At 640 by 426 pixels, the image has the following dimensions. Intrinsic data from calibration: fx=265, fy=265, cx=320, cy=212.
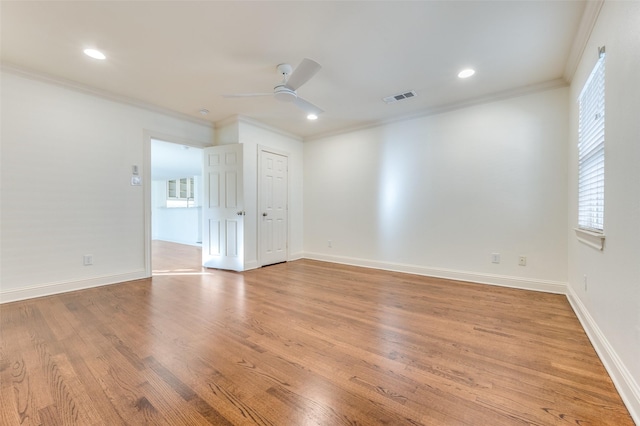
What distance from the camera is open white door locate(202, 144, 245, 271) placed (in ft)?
14.2

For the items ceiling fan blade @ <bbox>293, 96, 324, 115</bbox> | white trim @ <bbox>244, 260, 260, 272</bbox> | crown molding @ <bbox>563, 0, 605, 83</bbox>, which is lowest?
white trim @ <bbox>244, 260, 260, 272</bbox>

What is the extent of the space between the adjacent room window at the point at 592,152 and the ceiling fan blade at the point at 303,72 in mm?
2117

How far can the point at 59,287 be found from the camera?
3.14 meters

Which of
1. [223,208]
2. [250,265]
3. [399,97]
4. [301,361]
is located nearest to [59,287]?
[223,208]

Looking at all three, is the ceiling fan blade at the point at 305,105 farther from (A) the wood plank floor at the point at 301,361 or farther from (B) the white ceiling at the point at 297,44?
(A) the wood plank floor at the point at 301,361

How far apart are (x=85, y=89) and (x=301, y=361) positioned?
4.06 meters

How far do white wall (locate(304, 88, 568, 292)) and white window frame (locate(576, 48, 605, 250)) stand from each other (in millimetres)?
688

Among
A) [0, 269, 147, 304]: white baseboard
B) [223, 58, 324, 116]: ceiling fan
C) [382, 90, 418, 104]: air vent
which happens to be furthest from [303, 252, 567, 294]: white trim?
[0, 269, 147, 304]: white baseboard

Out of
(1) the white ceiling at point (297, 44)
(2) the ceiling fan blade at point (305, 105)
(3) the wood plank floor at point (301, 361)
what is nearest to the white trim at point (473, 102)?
(1) the white ceiling at point (297, 44)

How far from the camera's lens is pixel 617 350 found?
61.4 inches

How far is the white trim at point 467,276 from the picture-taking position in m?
3.18

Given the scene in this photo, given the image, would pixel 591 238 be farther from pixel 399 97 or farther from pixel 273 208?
pixel 273 208

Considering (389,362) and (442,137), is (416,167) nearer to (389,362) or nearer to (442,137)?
(442,137)

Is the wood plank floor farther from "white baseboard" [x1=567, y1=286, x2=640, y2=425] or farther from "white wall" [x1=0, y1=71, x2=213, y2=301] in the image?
"white wall" [x1=0, y1=71, x2=213, y2=301]
